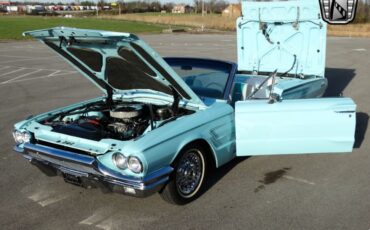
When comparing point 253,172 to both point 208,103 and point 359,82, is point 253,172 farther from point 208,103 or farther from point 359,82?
point 359,82

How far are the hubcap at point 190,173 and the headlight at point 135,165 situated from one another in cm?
61

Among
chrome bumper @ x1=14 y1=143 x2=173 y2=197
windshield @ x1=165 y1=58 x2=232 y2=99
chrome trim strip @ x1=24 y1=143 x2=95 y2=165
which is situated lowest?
chrome bumper @ x1=14 y1=143 x2=173 y2=197

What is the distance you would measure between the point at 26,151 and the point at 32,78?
9496mm

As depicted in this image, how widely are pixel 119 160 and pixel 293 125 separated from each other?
2041 millimetres

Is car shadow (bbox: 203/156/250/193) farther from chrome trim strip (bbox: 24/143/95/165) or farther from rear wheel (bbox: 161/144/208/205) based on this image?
chrome trim strip (bbox: 24/143/95/165)

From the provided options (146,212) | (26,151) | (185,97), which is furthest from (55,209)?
(185,97)

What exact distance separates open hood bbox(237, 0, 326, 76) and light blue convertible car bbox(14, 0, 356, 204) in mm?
1982

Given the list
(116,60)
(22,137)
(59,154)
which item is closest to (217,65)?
(116,60)

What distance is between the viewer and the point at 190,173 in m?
4.48

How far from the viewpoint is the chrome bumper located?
375cm

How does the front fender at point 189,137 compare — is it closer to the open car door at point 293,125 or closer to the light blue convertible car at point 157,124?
the light blue convertible car at point 157,124

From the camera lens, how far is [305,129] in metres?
4.65

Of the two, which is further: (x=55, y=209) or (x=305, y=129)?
(x=305, y=129)
